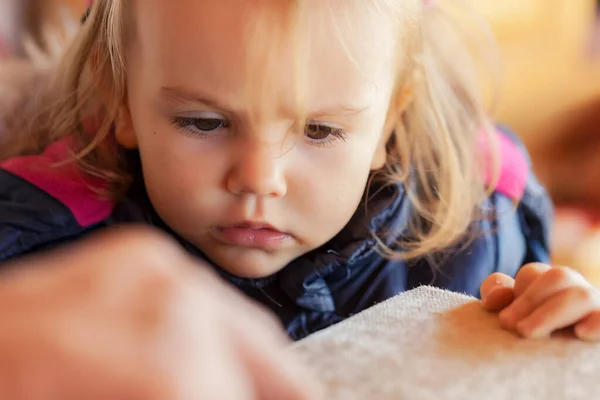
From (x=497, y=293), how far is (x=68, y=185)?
43 centimetres

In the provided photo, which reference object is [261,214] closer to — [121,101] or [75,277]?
[121,101]

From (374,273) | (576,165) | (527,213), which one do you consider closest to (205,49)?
(374,273)

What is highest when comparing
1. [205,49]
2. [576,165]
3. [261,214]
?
[205,49]

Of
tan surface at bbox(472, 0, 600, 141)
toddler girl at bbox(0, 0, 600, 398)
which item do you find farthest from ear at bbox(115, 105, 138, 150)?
tan surface at bbox(472, 0, 600, 141)

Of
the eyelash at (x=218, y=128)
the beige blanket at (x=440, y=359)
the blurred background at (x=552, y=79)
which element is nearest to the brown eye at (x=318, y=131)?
the eyelash at (x=218, y=128)

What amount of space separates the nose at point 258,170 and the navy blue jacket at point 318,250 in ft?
0.49

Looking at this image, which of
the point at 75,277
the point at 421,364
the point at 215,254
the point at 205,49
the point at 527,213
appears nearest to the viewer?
the point at 75,277

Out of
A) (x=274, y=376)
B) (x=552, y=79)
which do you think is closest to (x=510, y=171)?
(x=274, y=376)

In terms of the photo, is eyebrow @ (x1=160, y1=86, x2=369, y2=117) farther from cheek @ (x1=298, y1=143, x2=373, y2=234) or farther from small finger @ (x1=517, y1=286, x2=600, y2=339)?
small finger @ (x1=517, y1=286, x2=600, y2=339)

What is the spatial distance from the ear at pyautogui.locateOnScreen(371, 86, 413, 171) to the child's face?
0.04 m

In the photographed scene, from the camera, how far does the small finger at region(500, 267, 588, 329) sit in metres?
0.42

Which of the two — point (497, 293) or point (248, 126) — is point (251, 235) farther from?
point (497, 293)

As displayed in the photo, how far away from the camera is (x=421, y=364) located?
0.35 m

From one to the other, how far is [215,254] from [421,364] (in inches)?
14.8
